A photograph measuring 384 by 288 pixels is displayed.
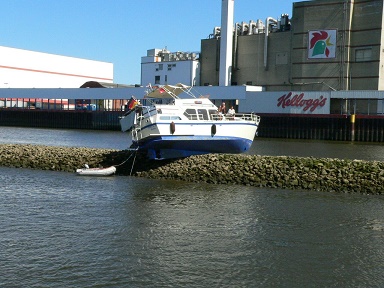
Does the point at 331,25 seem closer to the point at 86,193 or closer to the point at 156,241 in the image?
the point at 86,193

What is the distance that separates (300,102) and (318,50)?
32.5ft

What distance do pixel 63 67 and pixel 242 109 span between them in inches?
2407

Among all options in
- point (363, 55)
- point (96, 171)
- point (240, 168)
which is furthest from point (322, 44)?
point (96, 171)

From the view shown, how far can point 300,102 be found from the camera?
64.9 m

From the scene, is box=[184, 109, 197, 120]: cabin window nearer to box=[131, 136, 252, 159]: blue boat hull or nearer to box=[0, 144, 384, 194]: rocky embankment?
box=[131, 136, 252, 159]: blue boat hull

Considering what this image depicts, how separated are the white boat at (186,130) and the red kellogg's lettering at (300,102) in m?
35.5

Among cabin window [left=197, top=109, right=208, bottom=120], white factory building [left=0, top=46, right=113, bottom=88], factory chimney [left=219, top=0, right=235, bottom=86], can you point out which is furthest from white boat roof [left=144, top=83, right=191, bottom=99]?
white factory building [left=0, top=46, right=113, bottom=88]

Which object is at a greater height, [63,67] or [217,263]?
[63,67]

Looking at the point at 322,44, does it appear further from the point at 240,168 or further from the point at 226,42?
the point at 240,168

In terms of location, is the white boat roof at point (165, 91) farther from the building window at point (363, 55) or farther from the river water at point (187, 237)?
the building window at point (363, 55)

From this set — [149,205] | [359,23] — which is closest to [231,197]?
[149,205]

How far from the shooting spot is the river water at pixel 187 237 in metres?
12.6

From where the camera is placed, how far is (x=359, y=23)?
68.5 metres

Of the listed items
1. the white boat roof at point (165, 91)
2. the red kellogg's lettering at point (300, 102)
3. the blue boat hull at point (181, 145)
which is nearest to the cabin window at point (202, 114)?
the blue boat hull at point (181, 145)
